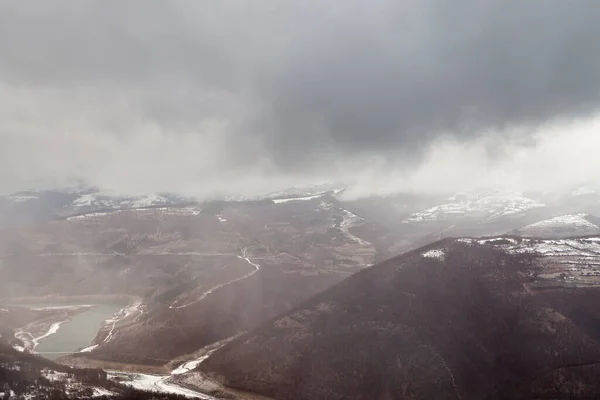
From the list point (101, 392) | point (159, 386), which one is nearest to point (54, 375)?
point (101, 392)

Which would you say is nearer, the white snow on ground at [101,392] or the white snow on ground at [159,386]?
the white snow on ground at [101,392]

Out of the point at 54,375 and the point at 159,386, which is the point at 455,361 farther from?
the point at 54,375

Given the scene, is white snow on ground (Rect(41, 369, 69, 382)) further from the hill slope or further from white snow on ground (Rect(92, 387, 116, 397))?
the hill slope

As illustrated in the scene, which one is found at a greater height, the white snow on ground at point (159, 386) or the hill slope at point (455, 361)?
the hill slope at point (455, 361)

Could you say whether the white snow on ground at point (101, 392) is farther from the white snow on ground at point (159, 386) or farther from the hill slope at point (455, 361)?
the hill slope at point (455, 361)

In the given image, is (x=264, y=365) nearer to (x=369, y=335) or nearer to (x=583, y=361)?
(x=369, y=335)

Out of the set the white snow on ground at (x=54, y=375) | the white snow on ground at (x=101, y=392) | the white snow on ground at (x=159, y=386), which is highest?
the white snow on ground at (x=54, y=375)

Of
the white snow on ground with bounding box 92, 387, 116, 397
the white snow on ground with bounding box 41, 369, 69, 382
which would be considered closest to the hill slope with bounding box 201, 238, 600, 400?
the white snow on ground with bounding box 92, 387, 116, 397

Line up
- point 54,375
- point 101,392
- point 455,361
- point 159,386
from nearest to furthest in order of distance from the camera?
point 101,392 < point 455,361 < point 54,375 < point 159,386

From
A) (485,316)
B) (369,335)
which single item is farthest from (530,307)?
(369,335)

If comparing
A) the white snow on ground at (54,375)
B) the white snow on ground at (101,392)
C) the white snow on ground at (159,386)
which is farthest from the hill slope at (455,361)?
the white snow on ground at (54,375)

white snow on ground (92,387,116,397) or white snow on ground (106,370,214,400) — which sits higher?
white snow on ground (92,387,116,397)
